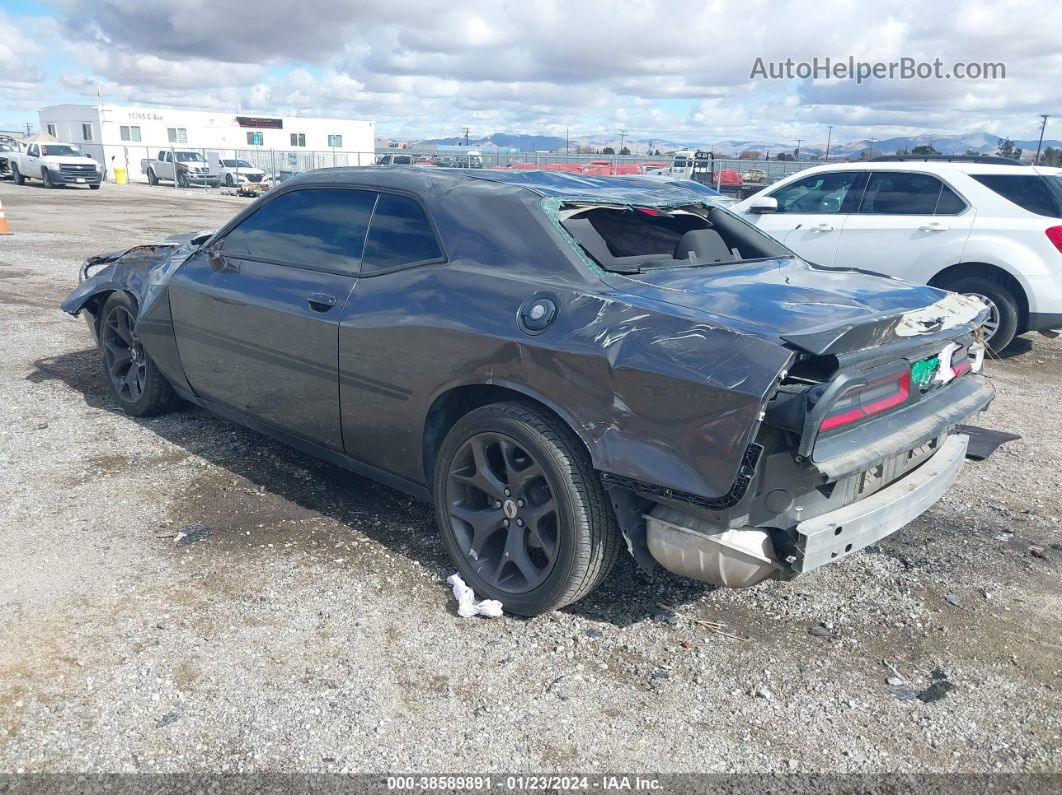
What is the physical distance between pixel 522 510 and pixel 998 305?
6.30m

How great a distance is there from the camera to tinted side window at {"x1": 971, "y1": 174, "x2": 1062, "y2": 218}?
7461 mm

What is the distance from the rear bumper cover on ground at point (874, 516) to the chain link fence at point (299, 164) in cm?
2695

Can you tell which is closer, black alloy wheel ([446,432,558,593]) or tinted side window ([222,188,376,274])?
black alloy wheel ([446,432,558,593])

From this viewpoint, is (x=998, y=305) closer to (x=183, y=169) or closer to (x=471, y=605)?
(x=471, y=605)

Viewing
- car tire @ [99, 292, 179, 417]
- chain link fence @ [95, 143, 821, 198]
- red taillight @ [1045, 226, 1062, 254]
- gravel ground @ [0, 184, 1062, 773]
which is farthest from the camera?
chain link fence @ [95, 143, 821, 198]

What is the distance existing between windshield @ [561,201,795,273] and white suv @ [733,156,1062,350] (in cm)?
327

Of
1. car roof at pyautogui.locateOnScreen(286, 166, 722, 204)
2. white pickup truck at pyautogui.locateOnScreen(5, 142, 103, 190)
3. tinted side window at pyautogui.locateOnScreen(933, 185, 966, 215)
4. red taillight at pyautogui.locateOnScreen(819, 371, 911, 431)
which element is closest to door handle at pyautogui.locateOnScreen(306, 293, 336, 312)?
car roof at pyautogui.locateOnScreen(286, 166, 722, 204)

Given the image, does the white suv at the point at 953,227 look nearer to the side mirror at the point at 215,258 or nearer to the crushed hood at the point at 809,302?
the crushed hood at the point at 809,302

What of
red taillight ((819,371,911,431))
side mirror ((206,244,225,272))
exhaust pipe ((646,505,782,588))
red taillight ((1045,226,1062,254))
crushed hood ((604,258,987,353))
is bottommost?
exhaust pipe ((646,505,782,588))

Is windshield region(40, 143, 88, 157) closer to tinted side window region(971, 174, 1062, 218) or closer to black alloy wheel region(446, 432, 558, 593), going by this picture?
tinted side window region(971, 174, 1062, 218)

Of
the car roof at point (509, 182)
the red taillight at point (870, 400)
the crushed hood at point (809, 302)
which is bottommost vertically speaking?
the red taillight at point (870, 400)

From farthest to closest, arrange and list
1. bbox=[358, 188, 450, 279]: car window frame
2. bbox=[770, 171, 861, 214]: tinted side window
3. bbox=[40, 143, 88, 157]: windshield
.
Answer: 1. bbox=[40, 143, 88, 157]: windshield
2. bbox=[770, 171, 861, 214]: tinted side window
3. bbox=[358, 188, 450, 279]: car window frame

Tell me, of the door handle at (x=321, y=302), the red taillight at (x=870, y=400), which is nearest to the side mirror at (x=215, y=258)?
the door handle at (x=321, y=302)

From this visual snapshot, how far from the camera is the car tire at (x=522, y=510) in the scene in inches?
118
